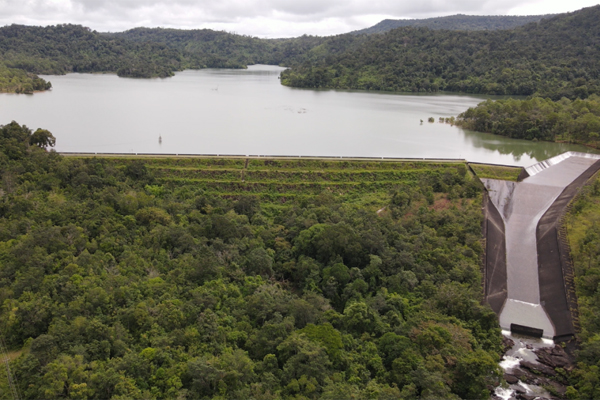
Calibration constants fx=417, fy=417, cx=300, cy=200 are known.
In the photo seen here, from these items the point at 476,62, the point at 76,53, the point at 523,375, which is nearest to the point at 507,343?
the point at 523,375

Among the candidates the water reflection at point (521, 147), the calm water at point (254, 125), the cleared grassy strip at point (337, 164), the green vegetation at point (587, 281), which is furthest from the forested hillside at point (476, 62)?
the green vegetation at point (587, 281)

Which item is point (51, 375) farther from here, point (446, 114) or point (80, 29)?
point (80, 29)

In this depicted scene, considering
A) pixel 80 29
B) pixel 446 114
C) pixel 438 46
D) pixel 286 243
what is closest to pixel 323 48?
pixel 438 46

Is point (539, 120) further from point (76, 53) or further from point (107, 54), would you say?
point (76, 53)

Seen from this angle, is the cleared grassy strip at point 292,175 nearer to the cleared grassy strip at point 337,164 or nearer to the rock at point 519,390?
the cleared grassy strip at point 337,164

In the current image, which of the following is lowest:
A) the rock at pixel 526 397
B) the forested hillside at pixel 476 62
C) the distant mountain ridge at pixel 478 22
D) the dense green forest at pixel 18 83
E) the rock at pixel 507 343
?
the rock at pixel 526 397

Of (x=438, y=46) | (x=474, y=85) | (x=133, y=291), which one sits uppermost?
(x=438, y=46)
